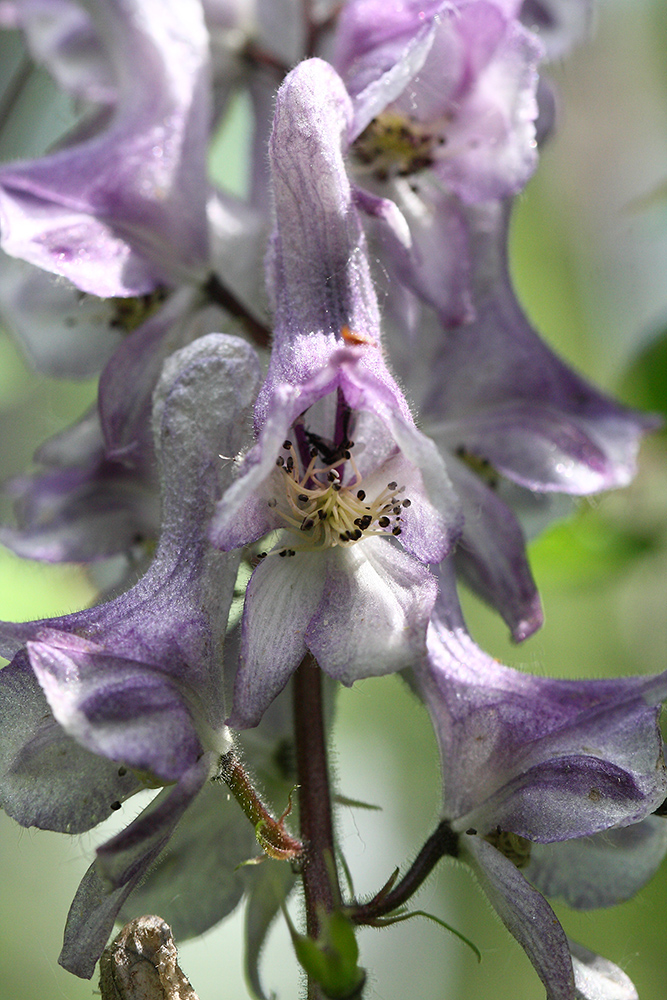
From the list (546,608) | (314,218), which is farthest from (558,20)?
(546,608)

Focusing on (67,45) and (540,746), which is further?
(67,45)

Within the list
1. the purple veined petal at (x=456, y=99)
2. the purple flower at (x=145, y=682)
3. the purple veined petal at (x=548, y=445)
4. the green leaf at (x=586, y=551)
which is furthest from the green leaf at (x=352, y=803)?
the green leaf at (x=586, y=551)

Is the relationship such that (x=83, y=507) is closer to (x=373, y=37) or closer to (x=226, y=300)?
(x=226, y=300)

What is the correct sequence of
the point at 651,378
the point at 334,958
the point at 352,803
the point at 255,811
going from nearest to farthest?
the point at 334,958 → the point at 255,811 → the point at 352,803 → the point at 651,378

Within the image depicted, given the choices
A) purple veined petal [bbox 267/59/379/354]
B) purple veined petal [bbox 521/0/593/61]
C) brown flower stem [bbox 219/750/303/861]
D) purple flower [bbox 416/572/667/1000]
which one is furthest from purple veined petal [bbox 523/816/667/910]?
purple veined petal [bbox 521/0/593/61]

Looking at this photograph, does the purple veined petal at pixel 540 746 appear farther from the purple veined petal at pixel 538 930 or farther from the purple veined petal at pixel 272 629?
the purple veined petal at pixel 272 629

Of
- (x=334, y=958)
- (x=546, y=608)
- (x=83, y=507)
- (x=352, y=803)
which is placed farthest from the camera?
(x=546, y=608)

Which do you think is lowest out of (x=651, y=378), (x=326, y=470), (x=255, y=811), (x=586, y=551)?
(x=586, y=551)
